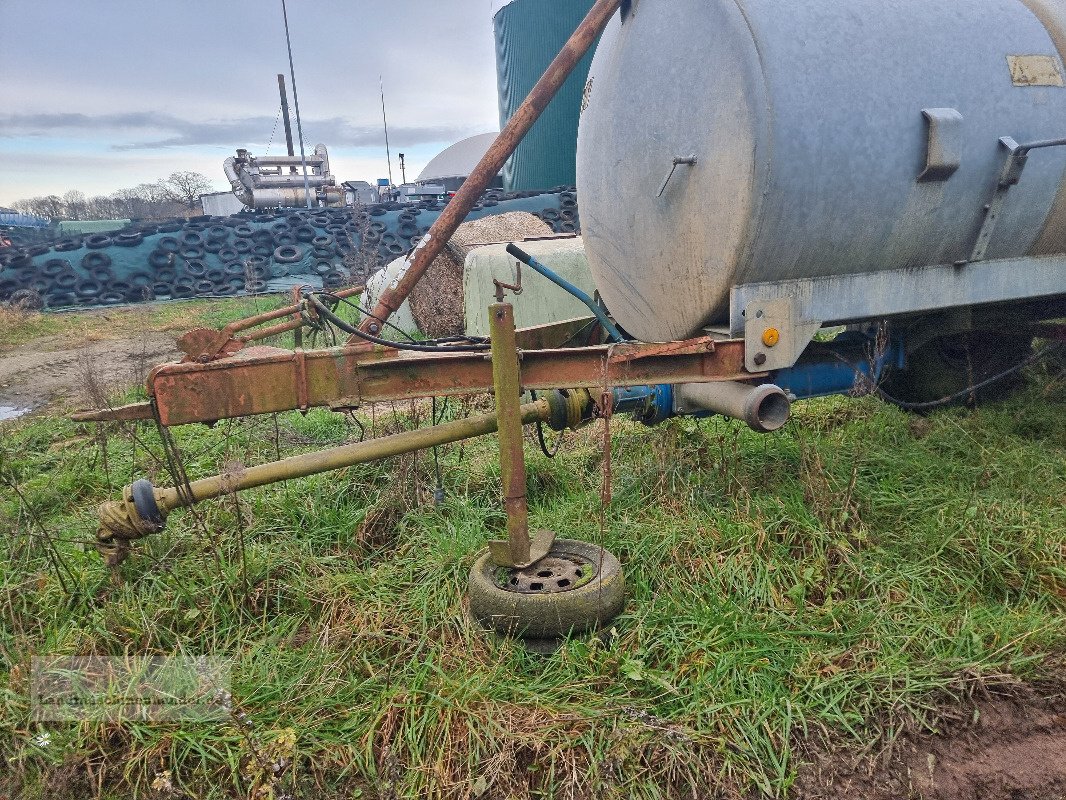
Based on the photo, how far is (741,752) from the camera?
7.40 ft

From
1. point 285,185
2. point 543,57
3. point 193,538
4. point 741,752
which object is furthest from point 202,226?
point 741,752

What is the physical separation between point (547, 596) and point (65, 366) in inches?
324

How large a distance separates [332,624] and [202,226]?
46.8ft

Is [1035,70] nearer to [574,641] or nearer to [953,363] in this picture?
[953,363]

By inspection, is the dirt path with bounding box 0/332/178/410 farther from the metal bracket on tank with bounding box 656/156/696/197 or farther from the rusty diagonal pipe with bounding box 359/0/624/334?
the metal bracket on tank with bounding box 656/156/696/197

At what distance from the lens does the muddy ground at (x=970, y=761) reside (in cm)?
219

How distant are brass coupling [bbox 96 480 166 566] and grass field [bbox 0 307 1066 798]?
0.26m

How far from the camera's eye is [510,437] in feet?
8.95

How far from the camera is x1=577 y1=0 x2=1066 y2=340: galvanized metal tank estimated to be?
2.81 metres

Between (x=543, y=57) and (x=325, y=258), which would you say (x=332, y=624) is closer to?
(x=325, y=258)

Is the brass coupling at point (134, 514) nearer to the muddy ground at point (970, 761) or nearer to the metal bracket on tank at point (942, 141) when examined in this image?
the muddy ground at point (970, 761)

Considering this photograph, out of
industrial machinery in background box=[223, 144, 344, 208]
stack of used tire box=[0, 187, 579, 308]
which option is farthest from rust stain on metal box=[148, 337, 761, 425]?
industrial machinery in background box=[223, 144, 344, 208]
